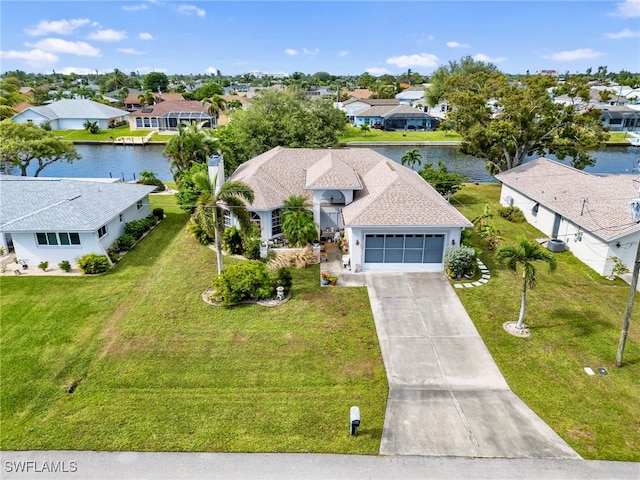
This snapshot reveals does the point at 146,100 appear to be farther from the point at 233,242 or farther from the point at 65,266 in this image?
the point at 233,242

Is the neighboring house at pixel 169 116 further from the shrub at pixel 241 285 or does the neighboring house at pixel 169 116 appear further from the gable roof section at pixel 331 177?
the shrub at pixel 241 285

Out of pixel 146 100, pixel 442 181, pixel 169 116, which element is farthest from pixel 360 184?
pixel 146 100

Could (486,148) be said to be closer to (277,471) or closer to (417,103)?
(277,471)

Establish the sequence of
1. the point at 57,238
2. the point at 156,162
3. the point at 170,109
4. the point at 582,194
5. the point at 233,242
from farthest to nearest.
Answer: the point at 170,109 → the point at 156,162 → the point at 582,194 → the point at 233,242 → the point at 57,238

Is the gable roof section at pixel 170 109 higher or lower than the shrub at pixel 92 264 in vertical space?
higher

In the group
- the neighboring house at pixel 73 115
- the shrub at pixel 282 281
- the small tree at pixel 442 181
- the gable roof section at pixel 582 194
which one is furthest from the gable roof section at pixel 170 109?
the shrub at pixel 282 281

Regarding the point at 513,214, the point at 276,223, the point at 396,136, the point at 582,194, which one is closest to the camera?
the point at 276,223
